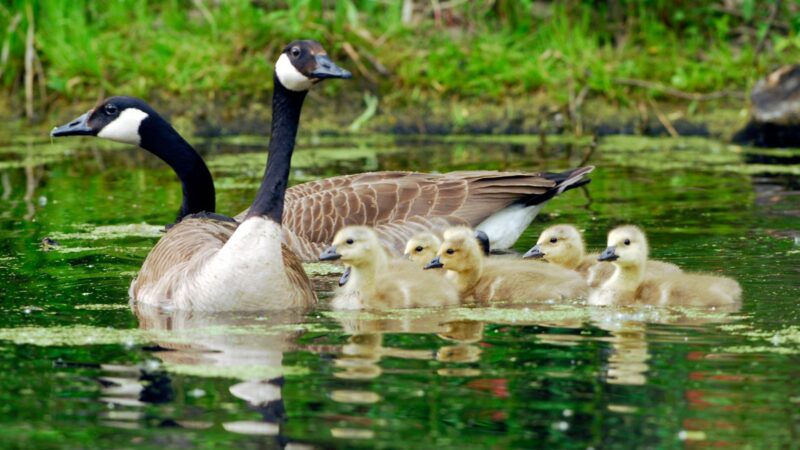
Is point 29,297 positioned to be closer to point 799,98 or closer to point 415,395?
point 415,395

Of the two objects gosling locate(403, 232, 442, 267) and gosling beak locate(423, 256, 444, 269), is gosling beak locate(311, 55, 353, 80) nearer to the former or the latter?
gosling beak locate(423, 256, 444, 269)

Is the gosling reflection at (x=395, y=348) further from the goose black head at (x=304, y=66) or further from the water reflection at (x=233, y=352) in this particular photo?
the goose black head at (x=304, y=66)

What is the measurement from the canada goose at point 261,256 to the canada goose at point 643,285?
1.82m

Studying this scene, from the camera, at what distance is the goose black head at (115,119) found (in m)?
9.86

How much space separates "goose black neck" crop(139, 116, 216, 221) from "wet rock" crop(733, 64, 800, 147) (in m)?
8.36

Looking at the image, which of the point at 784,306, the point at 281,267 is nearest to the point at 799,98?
the point at 784,306

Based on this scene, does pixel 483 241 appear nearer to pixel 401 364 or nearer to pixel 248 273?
pixel 248 273

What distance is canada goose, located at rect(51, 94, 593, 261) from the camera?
395 inches

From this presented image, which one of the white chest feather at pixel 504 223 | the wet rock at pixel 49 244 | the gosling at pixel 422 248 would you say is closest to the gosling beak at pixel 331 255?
the gosling at pixel 422 248

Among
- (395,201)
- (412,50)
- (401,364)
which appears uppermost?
(412,50)

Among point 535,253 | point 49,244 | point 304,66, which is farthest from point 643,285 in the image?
point 49,244

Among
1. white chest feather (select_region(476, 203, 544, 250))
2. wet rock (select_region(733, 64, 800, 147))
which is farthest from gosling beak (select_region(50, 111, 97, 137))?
wet rock (select_region(733, 64, 800, 147))

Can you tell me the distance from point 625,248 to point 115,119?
12.8 feet

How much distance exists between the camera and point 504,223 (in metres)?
10.9
